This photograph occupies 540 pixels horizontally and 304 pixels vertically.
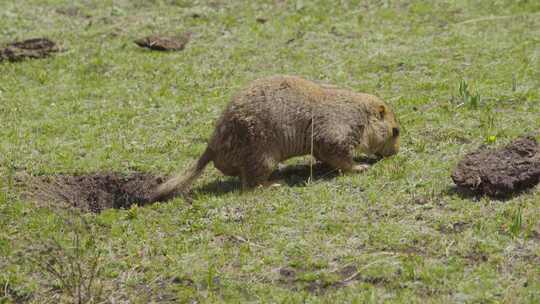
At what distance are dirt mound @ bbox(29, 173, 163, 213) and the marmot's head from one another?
2.18 meters

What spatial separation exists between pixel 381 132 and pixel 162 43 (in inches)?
200

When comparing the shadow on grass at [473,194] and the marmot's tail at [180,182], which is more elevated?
the shadow on grass at [473,194]

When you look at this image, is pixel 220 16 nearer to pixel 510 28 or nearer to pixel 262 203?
pixel 510 28

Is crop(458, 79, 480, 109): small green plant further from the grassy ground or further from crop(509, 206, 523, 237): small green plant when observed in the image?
crop(509, 206, 523, 237): small green plant

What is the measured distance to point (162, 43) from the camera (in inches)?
488

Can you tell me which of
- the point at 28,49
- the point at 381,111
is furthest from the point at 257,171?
the point at 28,49

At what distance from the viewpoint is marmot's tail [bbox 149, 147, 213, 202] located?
787 centimetres

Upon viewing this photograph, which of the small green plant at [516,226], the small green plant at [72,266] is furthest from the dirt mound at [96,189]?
the small green plant at [516,226]

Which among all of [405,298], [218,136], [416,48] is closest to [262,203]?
[218,136]

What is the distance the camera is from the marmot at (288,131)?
25.7 ft

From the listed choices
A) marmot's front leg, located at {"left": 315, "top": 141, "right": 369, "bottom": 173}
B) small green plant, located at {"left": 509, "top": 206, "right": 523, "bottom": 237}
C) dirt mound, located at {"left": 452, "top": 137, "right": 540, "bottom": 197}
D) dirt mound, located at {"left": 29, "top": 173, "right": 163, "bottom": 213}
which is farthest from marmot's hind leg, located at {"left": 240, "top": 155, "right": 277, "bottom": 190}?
small green plant, located at {"left": 509, "top": 206, "right": 523, "bottom": 237}

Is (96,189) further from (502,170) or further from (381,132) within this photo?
(502,170)

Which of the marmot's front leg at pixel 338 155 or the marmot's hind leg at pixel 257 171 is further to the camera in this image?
the marmot's front leg at pixel 338 155

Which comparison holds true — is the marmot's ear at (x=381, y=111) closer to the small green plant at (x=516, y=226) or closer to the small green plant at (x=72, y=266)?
the small green plant at (x=516, y=226)
